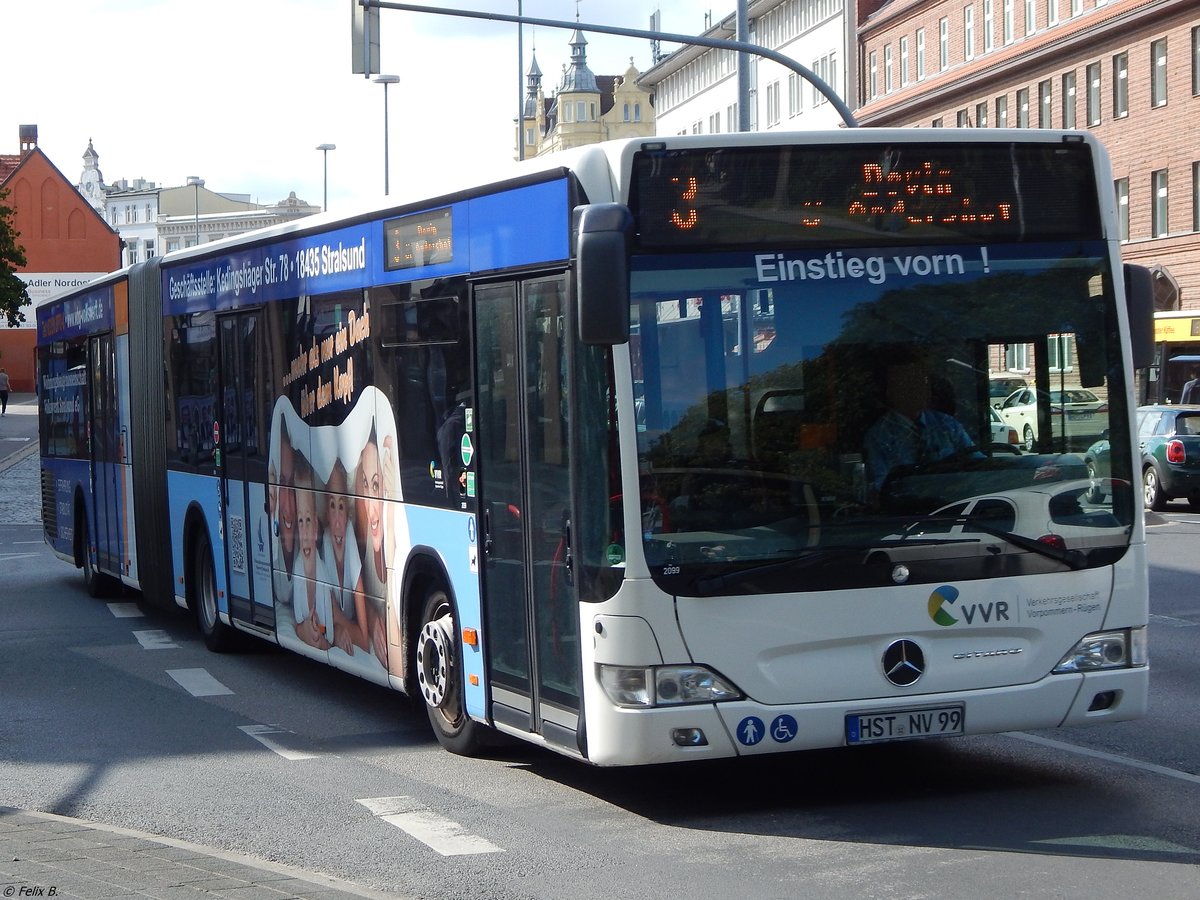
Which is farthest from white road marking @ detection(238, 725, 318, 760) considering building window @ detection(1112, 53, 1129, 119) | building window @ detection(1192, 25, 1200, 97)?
building window @ detection(1112, 53, 1129, 119)

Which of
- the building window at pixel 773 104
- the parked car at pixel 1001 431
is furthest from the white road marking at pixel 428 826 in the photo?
the building window at pixel 773 104

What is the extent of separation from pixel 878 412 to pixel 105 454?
11399mm

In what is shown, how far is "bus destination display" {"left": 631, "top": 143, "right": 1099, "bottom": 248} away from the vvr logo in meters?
1.43

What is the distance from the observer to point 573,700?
25.0 feet

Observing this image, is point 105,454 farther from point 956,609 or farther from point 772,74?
point 772,74

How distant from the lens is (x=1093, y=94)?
56.8 meters

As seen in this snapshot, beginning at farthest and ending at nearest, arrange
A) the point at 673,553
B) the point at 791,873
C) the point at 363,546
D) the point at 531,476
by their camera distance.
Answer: the point at 363,546 < the point at 531,476 < the point at 673,553 < the point at 791,873

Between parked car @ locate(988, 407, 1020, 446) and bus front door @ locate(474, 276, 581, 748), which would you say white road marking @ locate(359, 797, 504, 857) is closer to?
bus front door @ locate(474, 276, 581, 748)

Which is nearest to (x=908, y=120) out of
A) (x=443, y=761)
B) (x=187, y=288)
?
(x=187, y=288)

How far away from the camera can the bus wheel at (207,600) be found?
1396 centimetres

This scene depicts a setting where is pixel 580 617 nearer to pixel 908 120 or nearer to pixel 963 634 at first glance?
pixel 963 634

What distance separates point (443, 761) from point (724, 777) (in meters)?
1.50

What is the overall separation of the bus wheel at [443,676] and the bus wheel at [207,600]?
15.7 ft

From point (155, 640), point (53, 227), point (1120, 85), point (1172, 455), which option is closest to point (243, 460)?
point (155, 640)
